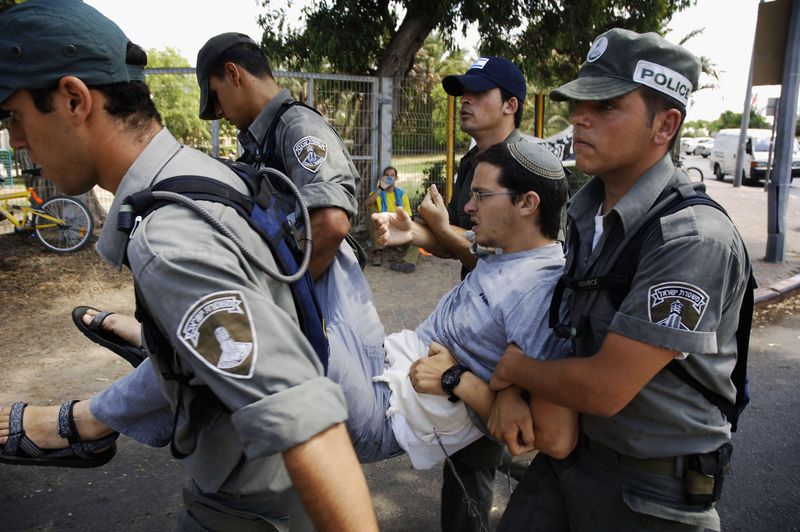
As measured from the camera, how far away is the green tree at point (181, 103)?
30.2 ft

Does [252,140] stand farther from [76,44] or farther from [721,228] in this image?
[721,228]

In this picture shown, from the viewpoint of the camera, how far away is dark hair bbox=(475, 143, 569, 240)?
2.18 m

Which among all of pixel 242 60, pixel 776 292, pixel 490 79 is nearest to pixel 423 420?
pixel 242 60

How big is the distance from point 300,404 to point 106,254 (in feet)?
2.02

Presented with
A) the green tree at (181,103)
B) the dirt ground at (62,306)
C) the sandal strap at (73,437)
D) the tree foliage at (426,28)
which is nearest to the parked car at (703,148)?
the tree foliage at (426,28)

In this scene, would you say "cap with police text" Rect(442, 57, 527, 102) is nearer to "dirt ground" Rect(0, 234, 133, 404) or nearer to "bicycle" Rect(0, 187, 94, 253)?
"dirt ground" Rect(0, 234, 133, 404)

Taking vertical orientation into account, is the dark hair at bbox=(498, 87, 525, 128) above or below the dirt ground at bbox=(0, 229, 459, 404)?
above

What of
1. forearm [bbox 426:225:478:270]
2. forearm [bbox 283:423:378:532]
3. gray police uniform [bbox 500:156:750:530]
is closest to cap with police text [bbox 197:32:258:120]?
forearm [bbox 426:225:478:270]

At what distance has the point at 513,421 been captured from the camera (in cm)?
179

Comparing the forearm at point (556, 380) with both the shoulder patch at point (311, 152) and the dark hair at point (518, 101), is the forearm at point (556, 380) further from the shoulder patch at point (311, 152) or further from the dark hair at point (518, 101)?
the dark hair at point (518, 101)

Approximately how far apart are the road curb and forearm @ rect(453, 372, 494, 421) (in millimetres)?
6498

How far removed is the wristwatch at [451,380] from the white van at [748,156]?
23404 millimetres

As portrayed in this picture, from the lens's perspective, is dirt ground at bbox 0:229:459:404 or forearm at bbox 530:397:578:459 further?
dirt ground at bbox 0:229:459:404

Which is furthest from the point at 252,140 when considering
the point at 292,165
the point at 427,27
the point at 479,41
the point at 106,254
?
the point at 479,41
